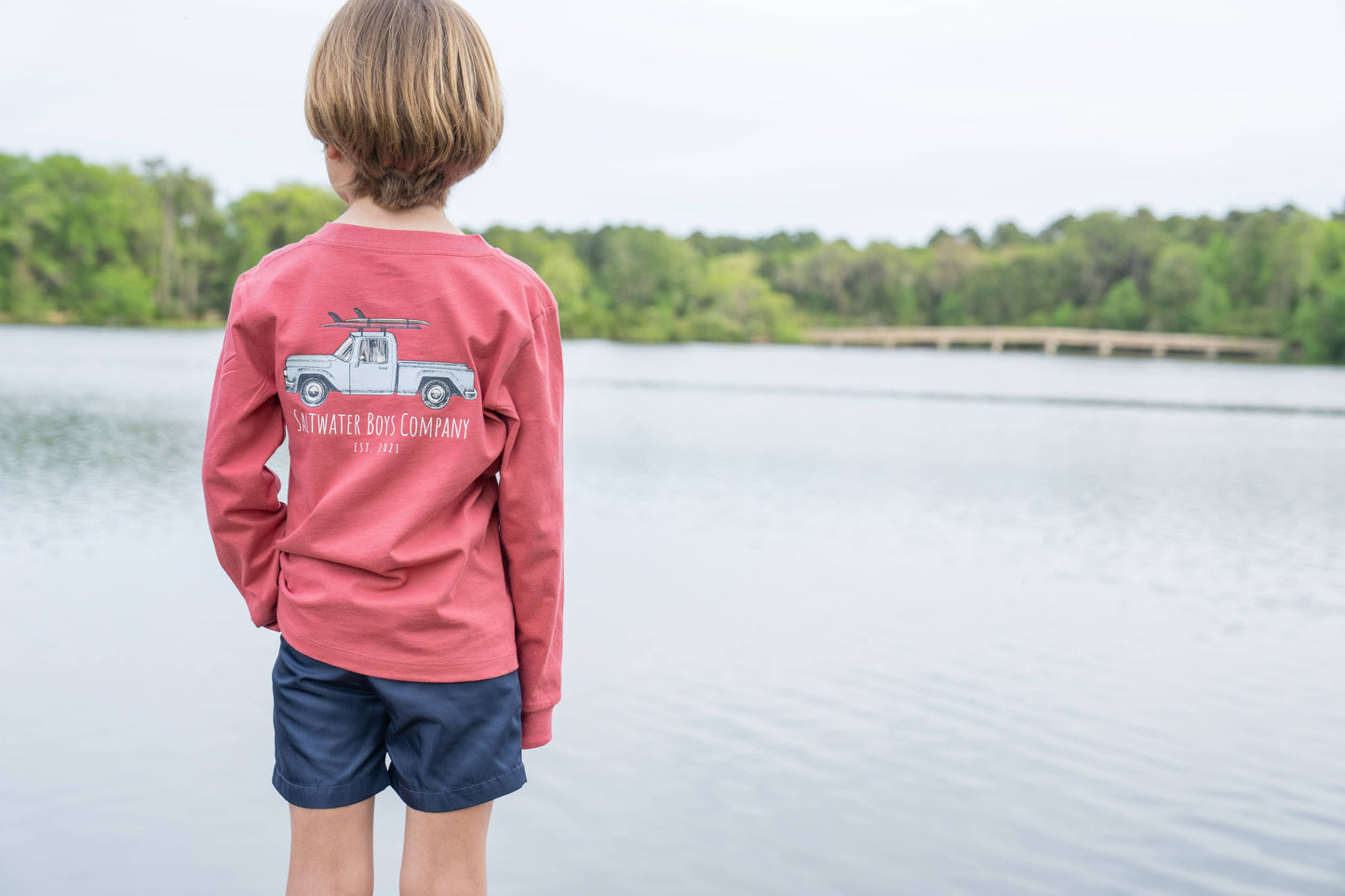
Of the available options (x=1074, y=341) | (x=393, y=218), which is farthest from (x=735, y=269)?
(x=393, y=218)

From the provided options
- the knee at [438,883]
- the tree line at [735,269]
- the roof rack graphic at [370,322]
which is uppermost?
the tree line at [735,269]

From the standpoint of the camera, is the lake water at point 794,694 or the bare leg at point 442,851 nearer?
the bare leg at point 442,851

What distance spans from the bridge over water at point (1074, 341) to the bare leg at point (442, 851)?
6477 cm

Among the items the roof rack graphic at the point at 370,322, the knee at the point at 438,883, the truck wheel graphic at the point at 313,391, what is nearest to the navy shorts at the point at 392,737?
the knee at the point at 438,883

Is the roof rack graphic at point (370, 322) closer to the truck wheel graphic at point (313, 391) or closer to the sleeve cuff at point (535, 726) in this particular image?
the truck wheel graphic at point (313, 391)

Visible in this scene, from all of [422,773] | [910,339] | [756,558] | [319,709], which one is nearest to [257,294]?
[319,709]

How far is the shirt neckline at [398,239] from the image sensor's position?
4.51 feet

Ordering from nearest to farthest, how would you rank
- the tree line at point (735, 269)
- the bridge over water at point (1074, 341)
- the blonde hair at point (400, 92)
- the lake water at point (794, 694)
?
the blonde hair at point (400, 92), the lake water at point (794, 694), the tree line at point (735, 269), the bridge over water at point (1074, 341)

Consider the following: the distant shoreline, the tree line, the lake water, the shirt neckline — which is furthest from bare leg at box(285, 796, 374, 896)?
the distant shoreline

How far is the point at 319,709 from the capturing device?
140 cm

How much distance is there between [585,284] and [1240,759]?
70.9m

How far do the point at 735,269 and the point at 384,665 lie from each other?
81703 millimetres

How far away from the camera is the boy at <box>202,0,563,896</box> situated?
135 centimetres

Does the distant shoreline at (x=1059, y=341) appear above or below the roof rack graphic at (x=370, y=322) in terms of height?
above
